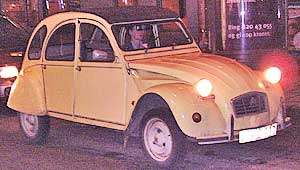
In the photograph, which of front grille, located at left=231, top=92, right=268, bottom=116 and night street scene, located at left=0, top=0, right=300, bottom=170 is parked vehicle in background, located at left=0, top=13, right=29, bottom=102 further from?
front grille, located at left=231, top=92, right=268, bottom=116

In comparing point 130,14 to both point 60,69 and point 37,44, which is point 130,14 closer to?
point 60,69

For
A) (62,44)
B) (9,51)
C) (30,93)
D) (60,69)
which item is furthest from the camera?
(9,51)

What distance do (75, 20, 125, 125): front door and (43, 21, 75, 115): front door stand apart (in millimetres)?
174

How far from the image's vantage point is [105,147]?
31.1 feet

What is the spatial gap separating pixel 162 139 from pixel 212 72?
0.93m

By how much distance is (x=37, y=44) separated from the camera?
10070mm

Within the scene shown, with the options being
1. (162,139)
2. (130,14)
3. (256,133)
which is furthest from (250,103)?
(130,14)

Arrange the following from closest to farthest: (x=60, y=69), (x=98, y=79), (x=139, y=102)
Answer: (x=139, y=102) → (x=98, y=79) → (x=60, y=69)

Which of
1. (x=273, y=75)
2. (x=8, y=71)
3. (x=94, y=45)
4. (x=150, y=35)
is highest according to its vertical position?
(x=150, y=35)

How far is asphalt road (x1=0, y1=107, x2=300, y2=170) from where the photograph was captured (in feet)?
27.2

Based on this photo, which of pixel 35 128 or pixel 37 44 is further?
pixel 37 44

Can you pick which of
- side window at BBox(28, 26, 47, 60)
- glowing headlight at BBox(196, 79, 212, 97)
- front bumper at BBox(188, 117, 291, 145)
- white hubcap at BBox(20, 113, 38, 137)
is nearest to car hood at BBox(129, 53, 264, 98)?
glowing headlight at BBox(196, 79, 212, 97)

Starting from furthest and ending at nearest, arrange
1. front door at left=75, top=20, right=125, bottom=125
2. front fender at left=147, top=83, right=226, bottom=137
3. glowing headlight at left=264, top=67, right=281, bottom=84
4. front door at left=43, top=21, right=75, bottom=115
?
front door at left=43, top=21, right=75, bottom=115 < front door at left=75, top=20, right=125, bottom=125 < glowing headlight at left=264, top=67, right=281, bottom=84 < front fender at left=147, top=83, right=226, bottom=137

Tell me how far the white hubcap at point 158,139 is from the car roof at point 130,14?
5.03 feet
